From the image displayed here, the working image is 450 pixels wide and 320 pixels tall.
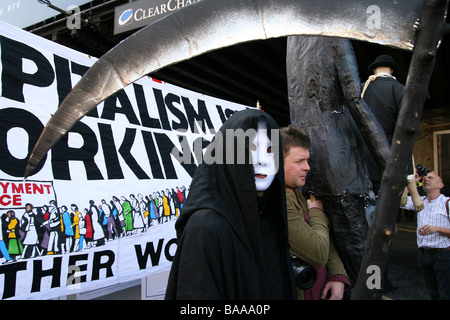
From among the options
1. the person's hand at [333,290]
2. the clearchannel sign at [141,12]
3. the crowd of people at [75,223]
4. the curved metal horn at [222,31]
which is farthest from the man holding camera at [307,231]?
the clearchannel sign at [141,12]

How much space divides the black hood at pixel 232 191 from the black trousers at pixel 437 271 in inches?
121

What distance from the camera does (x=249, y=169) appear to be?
102cm

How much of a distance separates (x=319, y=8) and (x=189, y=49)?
38 centimetres

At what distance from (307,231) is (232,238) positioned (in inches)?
15.3

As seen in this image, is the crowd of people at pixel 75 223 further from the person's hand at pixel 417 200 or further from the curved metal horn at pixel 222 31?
the person's hand at pixel 417 200

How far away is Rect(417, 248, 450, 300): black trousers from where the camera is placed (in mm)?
2980

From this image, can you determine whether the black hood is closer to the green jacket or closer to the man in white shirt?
the green jacket

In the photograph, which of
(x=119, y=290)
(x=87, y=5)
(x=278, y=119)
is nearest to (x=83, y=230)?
(x=119, y=290)

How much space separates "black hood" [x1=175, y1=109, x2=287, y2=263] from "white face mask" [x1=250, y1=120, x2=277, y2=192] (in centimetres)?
4

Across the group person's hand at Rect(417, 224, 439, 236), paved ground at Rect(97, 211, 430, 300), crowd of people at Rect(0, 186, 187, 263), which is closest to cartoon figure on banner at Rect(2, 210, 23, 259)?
crowd of people at Rect(0, 186, 187, 263)

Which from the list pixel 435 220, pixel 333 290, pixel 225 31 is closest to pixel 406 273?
pixel 435 220

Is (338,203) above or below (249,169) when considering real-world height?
A: below

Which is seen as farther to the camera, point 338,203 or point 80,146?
point 80,146
